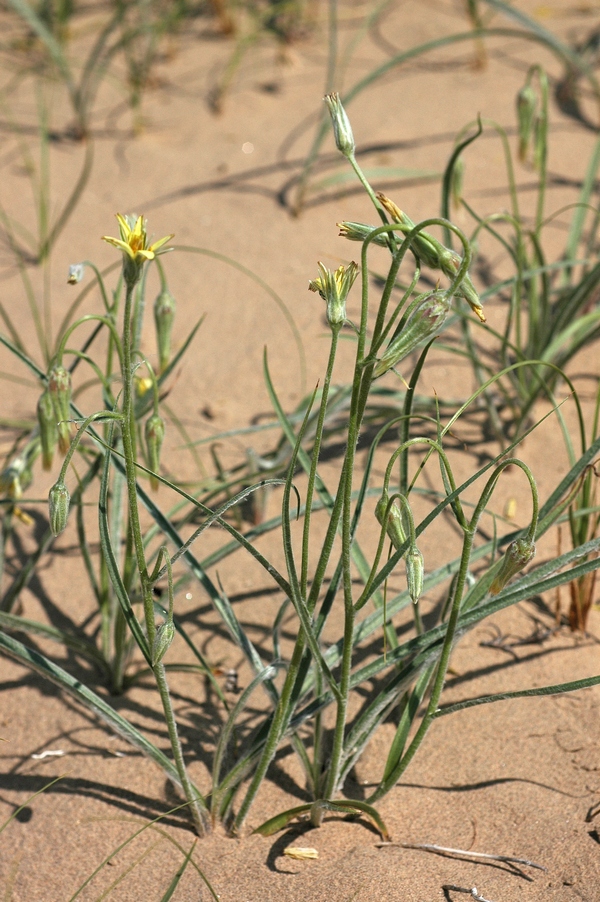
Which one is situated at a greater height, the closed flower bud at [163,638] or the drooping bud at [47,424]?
the drooping bud at [47,424]

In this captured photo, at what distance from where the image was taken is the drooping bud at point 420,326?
0.92 m

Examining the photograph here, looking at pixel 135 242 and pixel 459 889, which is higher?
pixel 135 242

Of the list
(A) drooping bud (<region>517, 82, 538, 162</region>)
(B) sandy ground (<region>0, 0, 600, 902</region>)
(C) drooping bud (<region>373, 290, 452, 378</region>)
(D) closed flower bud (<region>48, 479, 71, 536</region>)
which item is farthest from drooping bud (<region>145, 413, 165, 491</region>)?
(A) drooping bud (<region>517, 82, 538, 162</region>)

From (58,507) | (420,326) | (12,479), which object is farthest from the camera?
(12,479)

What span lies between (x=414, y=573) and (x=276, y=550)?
859mm

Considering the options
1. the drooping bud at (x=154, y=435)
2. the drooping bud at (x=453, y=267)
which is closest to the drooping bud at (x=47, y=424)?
the drooping bud at (x=154, y=435)

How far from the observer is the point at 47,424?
1.29 metres

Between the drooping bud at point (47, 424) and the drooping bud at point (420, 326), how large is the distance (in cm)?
54

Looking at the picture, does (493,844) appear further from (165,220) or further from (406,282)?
(165,220)

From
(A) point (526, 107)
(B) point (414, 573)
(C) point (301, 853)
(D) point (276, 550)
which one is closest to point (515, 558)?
(B) point (414, 573)

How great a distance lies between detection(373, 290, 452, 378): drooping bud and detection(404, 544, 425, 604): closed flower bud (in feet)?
0.72

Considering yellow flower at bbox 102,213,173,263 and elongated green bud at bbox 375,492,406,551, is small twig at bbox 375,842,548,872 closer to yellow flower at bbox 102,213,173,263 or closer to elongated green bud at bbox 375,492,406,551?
elongated green bud at bbox 375,492,406,551

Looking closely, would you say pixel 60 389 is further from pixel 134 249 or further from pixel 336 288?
pixel 336 288

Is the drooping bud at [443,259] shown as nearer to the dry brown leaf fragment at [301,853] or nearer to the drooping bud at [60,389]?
the drooping bud at [60,389]
